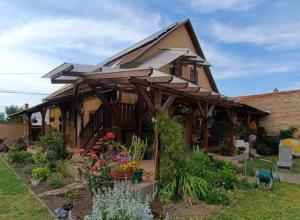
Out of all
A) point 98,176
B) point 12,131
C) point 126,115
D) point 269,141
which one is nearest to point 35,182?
point 98,176

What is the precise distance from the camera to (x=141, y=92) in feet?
27.9

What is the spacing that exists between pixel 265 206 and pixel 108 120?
23.4 ft

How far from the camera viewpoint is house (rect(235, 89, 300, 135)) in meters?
19.7

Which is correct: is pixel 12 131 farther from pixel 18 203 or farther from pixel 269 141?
pixel 18 203

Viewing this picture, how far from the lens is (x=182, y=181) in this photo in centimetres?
759

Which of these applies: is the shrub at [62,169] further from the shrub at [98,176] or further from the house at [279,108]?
the house at [279,108]

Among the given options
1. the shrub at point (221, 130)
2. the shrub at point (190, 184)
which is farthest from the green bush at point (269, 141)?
the shrub at point (190, 184)

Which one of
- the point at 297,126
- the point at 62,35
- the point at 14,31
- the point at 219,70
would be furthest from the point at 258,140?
the point at 14,31

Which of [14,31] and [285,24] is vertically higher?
[285,24]

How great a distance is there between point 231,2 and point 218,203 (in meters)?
9.00

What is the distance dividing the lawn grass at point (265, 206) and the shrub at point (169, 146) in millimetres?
1614

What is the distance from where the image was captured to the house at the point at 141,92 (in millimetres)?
8938

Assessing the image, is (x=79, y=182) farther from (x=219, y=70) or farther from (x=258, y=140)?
(x=219, y=70)

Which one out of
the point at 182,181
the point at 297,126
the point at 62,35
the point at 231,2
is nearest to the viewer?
the point at 182,181
